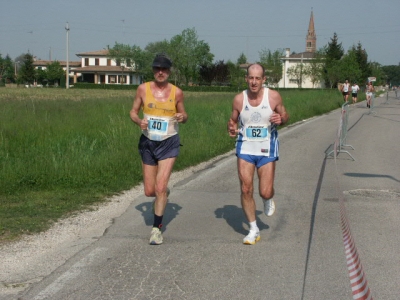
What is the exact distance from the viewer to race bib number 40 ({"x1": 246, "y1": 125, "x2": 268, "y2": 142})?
6605mm

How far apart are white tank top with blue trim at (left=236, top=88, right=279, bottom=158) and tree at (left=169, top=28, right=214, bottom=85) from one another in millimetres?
103155

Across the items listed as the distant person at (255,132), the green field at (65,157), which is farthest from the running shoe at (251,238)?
the green field at (65,157)

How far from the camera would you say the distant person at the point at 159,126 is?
22.4 feet

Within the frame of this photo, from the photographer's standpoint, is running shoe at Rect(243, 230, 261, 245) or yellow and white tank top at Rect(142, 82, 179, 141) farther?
yellow and white tank top at Rect(142, 82, 179, 141)

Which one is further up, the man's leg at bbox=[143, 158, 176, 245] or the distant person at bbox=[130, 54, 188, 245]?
the distant person at bbox=[130, 54, 188, 245]

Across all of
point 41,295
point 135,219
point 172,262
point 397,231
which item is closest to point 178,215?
point 135,219

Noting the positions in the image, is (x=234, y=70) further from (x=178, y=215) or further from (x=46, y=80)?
(x=178, y=215)

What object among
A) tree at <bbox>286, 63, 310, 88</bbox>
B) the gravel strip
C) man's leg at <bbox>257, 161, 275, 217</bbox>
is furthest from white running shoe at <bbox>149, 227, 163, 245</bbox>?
tree at <bbox>286, 63, 310, 88</bbox>

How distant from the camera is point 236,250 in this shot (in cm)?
643

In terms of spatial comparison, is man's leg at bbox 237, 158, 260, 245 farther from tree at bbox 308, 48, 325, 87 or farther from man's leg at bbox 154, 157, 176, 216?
tree at bbox 308, 48, 325, 87

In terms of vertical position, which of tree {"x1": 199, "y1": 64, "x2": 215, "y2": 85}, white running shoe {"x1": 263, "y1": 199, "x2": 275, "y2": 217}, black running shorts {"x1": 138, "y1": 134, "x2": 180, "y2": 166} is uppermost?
tree {"x1": 199, "y1": 64, "x2": 215, "y2": 85}

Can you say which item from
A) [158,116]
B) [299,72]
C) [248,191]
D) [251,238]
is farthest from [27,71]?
[251,238]

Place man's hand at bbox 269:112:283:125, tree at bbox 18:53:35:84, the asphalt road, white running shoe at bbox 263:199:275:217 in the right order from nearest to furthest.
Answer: the asphalt road → man's hand at bbox 269:112:283:125 → white running shoe at bbox 263:199:275:217 → tree at bbox 18:53:35:84

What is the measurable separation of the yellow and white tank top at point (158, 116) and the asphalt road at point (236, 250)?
1177 millimetres
